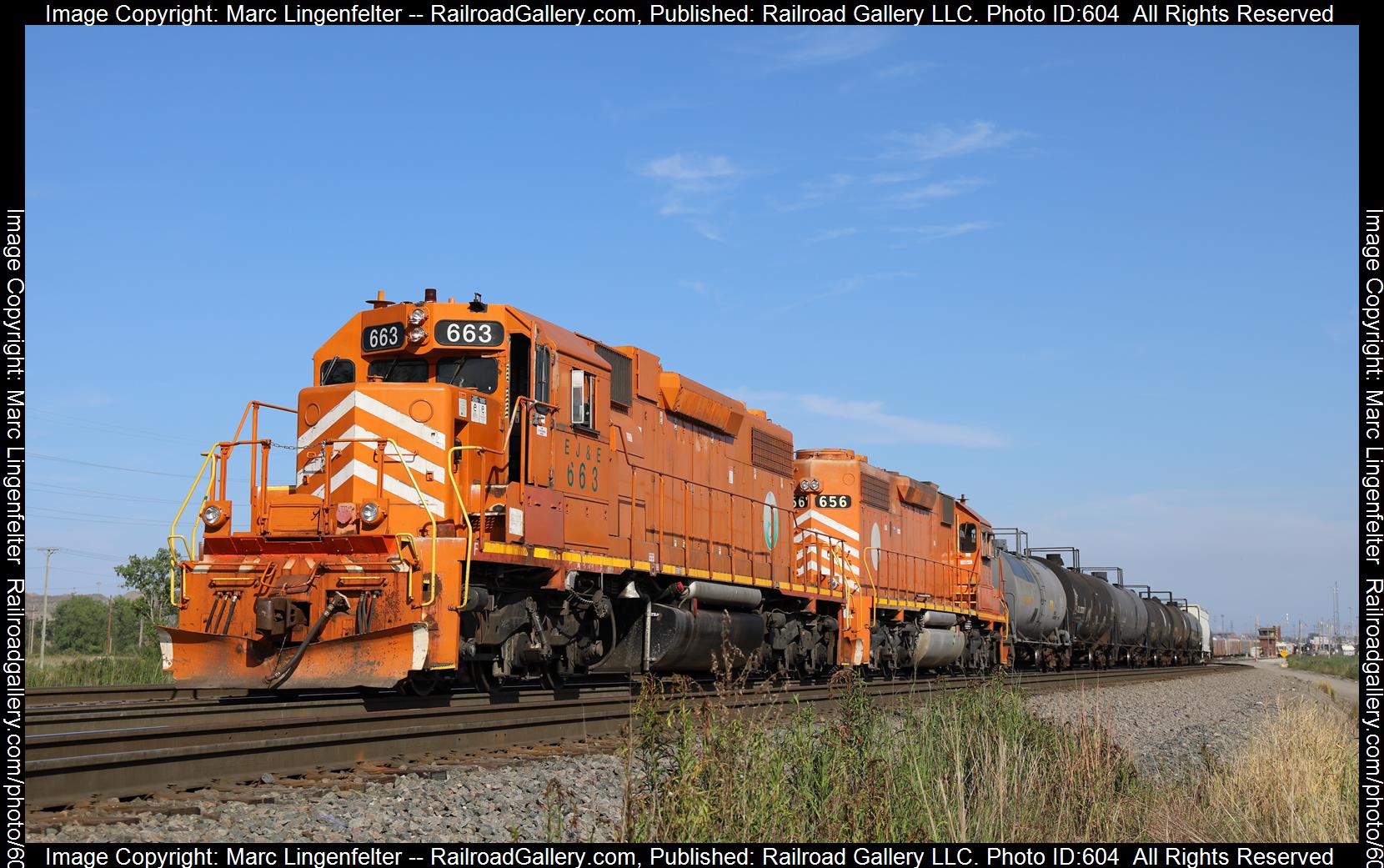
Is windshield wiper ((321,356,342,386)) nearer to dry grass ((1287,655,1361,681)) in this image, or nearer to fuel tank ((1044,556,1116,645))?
fuel tank ((1044,556,1116,645))

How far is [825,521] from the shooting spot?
19500 mm

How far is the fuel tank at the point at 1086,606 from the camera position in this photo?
30.0m

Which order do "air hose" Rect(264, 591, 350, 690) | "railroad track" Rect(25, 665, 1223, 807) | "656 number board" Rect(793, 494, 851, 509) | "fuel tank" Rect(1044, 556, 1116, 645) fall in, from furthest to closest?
1. "fuel tank" Rect(1044, 556, 1116, 645)
2. "656 number board" Rect(793, 494, 851, 509)
3. "air hose" Rect(264, 591, 350, 690)
4. "railroad track" Rect(25, 665, 1223, 807)

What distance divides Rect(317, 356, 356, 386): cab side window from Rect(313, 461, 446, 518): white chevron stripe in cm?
124

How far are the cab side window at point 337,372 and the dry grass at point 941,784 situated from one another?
5.05 m

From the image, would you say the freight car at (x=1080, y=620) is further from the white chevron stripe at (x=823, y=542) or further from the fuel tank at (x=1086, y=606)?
the white chevron stripe at (x=823, y=542)

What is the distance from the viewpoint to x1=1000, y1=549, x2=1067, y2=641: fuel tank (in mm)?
25766

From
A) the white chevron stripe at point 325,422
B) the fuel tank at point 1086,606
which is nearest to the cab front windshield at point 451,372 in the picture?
the white chevron stripe at point 325,422

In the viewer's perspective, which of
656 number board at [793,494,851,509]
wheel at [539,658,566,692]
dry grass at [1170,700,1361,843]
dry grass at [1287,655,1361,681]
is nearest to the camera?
dry grass at [1170,700,1361,843]

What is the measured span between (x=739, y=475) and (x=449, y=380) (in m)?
5.88

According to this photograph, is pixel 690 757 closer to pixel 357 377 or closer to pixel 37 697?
pixel 357 377

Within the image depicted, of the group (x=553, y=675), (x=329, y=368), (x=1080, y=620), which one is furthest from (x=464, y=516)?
(x=1080, y=620)

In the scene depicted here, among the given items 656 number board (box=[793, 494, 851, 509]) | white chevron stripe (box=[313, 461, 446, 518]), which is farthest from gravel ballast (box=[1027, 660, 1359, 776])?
white chevron stripe (box=[313, 461, 446, 518])

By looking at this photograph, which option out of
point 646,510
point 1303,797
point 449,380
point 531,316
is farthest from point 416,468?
point 1303,797
